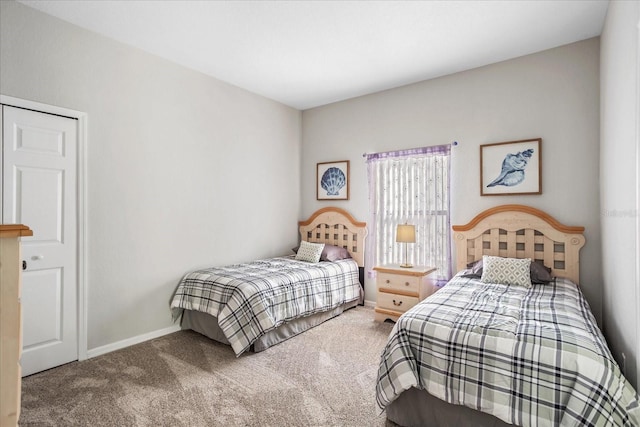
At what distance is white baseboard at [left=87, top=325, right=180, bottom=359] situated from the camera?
2870mm

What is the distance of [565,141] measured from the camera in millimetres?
3098

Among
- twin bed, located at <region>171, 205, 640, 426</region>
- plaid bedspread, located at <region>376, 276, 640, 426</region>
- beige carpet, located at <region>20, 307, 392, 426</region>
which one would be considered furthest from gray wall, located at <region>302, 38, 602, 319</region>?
beige carpet, located at <region>20, 307, 392, 426</region>

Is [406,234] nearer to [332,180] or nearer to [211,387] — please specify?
[332,180]

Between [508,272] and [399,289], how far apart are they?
1080 mm

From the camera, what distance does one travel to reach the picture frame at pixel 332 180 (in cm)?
455

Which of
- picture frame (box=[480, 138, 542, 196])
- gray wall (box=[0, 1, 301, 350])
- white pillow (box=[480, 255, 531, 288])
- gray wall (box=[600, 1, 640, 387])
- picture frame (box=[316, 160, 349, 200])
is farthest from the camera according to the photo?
picture frame (box=[316, 160, 349, 200])

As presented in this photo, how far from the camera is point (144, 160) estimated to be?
10.6ft

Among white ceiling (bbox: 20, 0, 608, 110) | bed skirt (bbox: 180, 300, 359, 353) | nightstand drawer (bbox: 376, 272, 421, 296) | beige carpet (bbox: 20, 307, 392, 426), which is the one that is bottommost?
beige carpet (bbox: 20, 307, 392, 426)

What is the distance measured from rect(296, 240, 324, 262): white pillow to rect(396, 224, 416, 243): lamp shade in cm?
100

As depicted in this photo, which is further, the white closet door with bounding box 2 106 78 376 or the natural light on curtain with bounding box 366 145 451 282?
the natural light on curtain with bounding box 366 145 451 282

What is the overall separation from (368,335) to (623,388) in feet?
6.84

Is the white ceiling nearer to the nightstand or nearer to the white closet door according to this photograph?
the white closet door

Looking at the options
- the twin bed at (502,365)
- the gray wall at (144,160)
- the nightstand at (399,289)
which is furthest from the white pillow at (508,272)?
the gray wall at (144,160)

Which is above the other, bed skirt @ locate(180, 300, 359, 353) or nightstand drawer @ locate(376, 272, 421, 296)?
nightstand drawer @ locate(376, 272, 421, 296)
